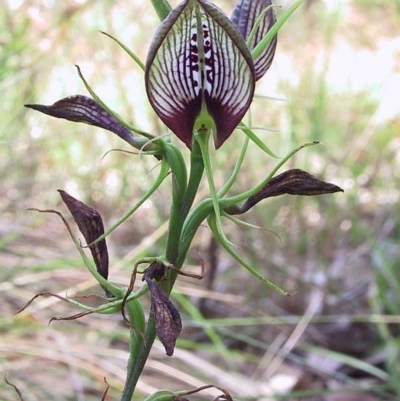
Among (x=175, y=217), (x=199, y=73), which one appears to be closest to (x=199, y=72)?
(x=199, y=73)

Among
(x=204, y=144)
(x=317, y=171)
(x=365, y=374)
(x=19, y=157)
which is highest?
(x=204, y=144)

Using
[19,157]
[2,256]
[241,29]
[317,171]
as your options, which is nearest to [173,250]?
[241,29]

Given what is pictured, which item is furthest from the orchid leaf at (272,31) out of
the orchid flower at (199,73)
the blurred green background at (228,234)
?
the blurred green background at (228,234)

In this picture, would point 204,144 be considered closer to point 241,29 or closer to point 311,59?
point 241,29

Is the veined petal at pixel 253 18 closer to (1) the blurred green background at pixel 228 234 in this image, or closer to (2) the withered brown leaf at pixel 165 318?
(2) the withered brown leaf at pixel 165 318

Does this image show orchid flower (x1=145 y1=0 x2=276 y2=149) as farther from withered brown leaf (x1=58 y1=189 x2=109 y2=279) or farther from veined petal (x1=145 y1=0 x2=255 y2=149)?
withered brown leaf (x1=58 y1=189 x2=109 y2=279)

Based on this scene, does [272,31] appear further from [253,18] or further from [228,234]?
[228,234]
